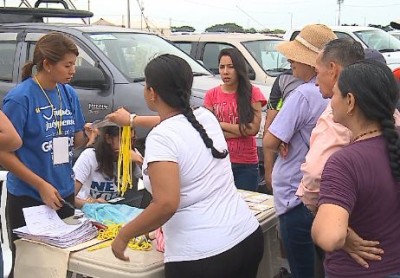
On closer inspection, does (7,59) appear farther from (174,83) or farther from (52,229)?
(174,83)

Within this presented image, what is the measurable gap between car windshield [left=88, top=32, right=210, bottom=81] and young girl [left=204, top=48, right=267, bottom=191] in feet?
5.31

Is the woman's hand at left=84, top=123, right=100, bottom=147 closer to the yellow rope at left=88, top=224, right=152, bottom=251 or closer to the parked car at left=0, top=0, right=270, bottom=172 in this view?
the yellow rope at left=88, top=224, right=152, bottom=251

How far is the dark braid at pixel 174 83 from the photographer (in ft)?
7.10

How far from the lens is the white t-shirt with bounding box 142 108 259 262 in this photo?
6.93ft

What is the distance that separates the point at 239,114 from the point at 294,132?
4.84ft

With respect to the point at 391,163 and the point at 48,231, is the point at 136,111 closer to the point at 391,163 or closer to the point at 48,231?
the point at 48,231

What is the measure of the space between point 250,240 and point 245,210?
0.13 meters

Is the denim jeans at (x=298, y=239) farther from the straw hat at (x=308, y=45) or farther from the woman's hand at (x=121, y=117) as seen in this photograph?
the woman's hand at (x=121, y=117)

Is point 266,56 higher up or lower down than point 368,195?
lower down

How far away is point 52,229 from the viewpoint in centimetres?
263

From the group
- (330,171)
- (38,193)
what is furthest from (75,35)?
(330,171)

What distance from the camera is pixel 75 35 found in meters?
5.91

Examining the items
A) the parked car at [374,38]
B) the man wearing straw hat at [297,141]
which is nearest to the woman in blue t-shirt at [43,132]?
the man wearing straw hat at [297,141]

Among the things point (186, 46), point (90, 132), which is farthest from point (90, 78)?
point (186, 46)
